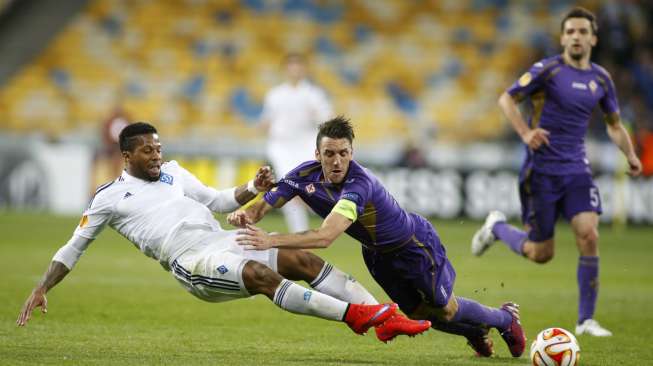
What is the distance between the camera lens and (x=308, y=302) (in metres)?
6.29

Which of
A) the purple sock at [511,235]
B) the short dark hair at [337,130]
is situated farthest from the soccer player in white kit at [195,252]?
the purple sock at [511,235]

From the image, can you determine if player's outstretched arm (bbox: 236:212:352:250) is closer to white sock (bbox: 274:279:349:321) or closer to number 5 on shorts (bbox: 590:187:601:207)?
white sock (bbox: 274:279:349:321)

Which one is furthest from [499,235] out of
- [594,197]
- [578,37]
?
[578,37]

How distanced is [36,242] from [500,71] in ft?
43.7

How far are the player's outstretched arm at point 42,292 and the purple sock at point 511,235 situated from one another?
4153 mm

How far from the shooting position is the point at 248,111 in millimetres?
24328

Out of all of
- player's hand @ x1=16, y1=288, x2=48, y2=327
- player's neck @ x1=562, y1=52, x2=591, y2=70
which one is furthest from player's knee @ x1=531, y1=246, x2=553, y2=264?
player's hand @ x1=16, y1=288, x2=48, y2=327

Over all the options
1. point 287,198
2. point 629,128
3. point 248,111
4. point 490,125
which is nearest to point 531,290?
point 287,198

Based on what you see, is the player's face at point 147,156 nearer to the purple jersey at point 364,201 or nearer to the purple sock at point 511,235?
the purple jersey at point 364,201

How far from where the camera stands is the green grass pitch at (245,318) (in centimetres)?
673

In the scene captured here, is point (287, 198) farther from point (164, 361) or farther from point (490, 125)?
point (490, 125)

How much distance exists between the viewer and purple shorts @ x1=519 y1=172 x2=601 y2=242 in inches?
334

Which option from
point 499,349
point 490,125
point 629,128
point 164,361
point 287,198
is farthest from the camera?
point 490,125

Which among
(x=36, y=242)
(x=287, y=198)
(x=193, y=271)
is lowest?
(x=36, y=242)
